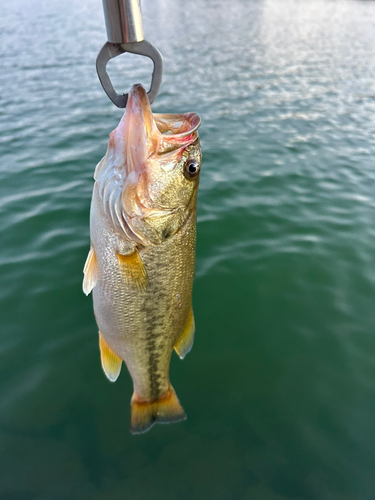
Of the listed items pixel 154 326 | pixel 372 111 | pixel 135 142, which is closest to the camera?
pixel 135 142

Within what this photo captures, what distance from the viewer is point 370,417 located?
3.60 meters

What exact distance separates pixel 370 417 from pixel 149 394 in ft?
7.71

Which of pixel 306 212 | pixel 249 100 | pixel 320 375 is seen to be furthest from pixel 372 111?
pixel 320 375

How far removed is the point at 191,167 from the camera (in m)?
2.34

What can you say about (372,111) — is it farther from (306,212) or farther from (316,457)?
(316,457)

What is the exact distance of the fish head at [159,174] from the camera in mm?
2211

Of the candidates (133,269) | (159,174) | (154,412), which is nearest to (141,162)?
(159,174)

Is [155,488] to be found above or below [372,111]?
below

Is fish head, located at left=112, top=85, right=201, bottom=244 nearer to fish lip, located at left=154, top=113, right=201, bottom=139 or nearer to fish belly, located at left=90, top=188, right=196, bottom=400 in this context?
fish lip, located at left=154, top=113, right=201, bottom=139

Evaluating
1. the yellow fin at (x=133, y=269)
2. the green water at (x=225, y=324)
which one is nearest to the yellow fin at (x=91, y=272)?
the yellow fin at (x=133, y=269)

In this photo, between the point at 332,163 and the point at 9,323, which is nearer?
the point at 9,323

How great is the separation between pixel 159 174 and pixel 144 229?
371 mm

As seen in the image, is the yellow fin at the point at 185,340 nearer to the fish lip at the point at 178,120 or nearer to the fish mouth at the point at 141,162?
the fish mouth at the point at 141,162

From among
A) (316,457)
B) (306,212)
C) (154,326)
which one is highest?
(154,326)
